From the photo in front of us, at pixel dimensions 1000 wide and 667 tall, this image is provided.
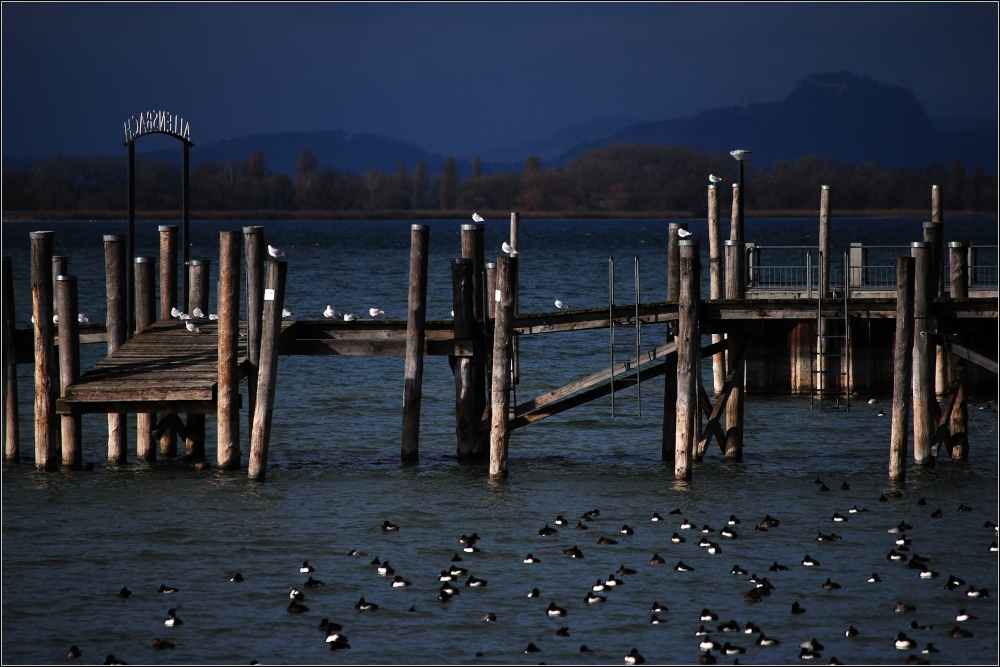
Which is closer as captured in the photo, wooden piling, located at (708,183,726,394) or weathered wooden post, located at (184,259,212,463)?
weathered wooden post, located at (184,259,212,463)

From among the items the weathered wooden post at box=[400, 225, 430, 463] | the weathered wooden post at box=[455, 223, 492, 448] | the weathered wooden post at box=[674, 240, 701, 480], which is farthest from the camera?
the weathered wooden post at box=[455, 223, 492, 448]

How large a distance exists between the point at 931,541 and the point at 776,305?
186 inches

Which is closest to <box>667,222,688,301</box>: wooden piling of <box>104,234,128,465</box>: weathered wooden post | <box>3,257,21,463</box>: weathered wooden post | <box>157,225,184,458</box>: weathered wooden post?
<box>157,225,184,458</box>: weathered wooden post

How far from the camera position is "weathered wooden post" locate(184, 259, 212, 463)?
2345 cm

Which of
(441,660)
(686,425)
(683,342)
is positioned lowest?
(441,660)

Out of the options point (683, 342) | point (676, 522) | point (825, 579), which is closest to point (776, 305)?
point (683, 342)

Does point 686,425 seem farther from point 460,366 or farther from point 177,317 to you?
point 177,317

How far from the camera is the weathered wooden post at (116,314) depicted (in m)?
22.3

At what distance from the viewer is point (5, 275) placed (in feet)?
72.9

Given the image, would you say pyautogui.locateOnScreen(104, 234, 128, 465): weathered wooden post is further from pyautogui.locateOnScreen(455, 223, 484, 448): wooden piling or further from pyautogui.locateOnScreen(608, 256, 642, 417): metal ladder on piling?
pyautogui.locateOnScreen(608, 256, 642, 417): metal ladder on piling

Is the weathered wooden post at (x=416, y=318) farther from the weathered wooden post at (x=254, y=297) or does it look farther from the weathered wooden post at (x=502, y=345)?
the weathered wooden post at (x=254, y=297)

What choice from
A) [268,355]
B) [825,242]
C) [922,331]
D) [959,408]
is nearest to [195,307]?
[268,355]

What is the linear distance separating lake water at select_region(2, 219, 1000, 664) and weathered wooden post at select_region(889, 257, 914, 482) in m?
1.09

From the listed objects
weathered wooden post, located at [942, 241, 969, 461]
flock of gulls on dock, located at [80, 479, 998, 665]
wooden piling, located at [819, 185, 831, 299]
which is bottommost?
flock of gulls on dock, located at [80, 479, 998, 665]
